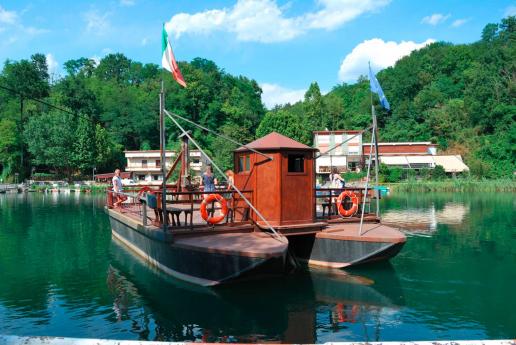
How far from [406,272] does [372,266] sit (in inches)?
38.7

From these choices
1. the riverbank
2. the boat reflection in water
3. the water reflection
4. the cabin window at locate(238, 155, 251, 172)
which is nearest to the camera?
the boat reflection in water

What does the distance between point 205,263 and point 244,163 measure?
3.55 meters

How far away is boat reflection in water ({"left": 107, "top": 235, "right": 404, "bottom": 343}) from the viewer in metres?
8.22

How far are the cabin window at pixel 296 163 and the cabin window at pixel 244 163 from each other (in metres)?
1.19

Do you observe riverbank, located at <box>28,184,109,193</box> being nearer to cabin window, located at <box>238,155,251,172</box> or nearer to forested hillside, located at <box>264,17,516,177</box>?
forested hillside, located at <box>264,17,516,177</box>

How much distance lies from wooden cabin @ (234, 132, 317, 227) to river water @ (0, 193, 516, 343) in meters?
1.72

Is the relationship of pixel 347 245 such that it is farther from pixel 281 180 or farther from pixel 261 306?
pixel 261 306

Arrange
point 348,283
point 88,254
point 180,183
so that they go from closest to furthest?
point 348,283 < point 88,254 < point 180,183

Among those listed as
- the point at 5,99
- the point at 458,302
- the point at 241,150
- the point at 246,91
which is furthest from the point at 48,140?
the point at 458,302

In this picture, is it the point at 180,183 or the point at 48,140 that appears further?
the point at 48,140

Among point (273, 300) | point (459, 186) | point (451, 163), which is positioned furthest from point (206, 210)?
point (451, 163)

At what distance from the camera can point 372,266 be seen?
12969 mm

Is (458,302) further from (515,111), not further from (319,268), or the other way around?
(515,111)

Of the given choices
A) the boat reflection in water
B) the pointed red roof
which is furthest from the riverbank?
the pointed red roof
